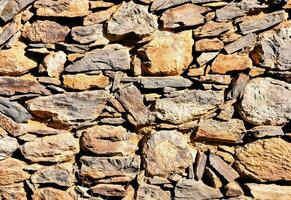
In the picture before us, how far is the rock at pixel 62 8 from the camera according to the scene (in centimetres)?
206

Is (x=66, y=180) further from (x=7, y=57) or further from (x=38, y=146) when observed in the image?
(x=7, y=57)

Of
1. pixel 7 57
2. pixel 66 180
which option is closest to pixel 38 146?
pixel 66 180

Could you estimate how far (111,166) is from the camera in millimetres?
2197

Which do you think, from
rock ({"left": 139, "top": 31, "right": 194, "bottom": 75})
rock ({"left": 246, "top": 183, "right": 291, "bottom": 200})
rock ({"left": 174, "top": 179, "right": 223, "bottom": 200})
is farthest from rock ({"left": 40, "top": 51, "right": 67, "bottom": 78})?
rock ({"left": 246, "top": 183, "right": 291, "bottom": 200})

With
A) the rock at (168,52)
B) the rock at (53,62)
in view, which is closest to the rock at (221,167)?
the rock at (168,52)

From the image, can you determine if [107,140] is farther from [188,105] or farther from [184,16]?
[184,16]

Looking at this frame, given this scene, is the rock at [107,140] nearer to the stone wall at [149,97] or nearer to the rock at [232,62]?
the stone wall at [149,97]

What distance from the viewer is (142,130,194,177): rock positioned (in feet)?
7.07

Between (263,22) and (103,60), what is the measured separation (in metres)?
0.86

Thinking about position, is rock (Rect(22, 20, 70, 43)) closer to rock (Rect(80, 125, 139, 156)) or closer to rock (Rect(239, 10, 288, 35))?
rock (Rect(80, 125, 139, 156))

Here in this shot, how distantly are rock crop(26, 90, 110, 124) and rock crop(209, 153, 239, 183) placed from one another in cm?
67

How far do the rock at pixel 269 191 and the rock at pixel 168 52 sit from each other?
2.49 ft

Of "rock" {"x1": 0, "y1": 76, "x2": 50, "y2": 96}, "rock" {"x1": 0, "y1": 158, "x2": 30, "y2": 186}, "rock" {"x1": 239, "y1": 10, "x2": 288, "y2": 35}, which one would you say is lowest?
"rock" {"x1": 0, "y1": 158, "x2": 30, "y2": 186}

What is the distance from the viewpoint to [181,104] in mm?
2115
